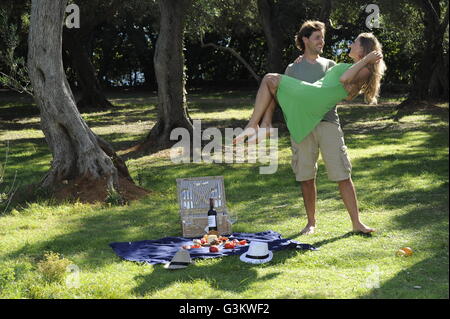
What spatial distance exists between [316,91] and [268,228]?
179cm

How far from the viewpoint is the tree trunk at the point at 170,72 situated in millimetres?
13703

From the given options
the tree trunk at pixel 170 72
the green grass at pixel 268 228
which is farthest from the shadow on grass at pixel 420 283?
the tree trunk at pixel 170 72

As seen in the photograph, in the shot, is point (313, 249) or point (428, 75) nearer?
point (313, 249)

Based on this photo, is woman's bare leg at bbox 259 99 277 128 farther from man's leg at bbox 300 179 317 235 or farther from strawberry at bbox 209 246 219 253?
strawberry at bbox 209 246 219 253

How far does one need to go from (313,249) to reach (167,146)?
26.6 ft

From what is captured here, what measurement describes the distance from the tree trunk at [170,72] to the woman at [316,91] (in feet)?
25.3

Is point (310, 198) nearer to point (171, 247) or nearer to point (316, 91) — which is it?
point (316, 91)

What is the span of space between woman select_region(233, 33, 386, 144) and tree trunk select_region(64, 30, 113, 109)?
1752cm

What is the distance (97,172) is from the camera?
907 centimetres

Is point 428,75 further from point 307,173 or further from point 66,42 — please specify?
point 307,173

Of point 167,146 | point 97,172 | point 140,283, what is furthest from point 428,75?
point 140,283

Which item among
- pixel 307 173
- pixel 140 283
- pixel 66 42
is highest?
pixel 66 42

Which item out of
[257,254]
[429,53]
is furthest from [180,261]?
[429,53]

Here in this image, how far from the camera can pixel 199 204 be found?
7309 mm
